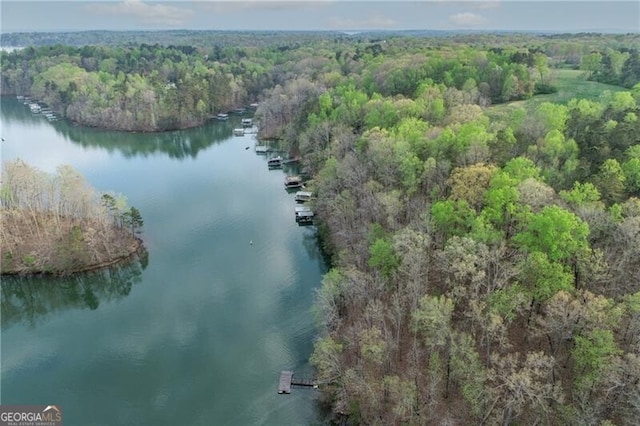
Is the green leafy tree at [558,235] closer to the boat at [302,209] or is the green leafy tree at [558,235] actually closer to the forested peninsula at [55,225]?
the boat at [302,209]

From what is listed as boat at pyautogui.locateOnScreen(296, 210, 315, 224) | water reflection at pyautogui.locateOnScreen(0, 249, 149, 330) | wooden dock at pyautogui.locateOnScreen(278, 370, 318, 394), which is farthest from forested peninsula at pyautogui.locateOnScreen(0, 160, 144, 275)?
wooden dock at pyautogui.locateOnScreen(278, 370, 318, 394)

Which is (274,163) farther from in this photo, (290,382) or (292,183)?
(290,382)

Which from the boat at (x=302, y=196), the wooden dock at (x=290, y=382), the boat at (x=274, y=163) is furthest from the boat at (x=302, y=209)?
the wooden dock at (x=290, y=382)

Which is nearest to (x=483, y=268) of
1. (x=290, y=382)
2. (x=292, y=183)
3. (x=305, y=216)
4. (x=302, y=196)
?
(x=290, y=382)

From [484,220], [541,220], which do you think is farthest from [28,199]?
[541,220]

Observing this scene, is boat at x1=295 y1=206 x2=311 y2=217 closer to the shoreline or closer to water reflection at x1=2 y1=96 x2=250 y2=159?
the shoreline

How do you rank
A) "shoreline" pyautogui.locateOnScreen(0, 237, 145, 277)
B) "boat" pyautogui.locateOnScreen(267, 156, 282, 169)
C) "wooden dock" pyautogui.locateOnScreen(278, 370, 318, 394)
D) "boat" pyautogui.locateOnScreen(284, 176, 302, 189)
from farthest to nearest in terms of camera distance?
"boat" pyautogui.locateOnScreen(267, 156, 282, 169)
"boat" pyautogui.locateOnScreen(284, 176, 302, 189)
"shoreline" pyautogui.locateOnScreen(0, 237, 145, 277)
"wooden dock" pyautogui.locateOnScreen(278, 370, 318, 394)

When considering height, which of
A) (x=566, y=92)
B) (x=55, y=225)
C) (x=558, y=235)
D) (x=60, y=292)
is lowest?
(x=60, y=292)
